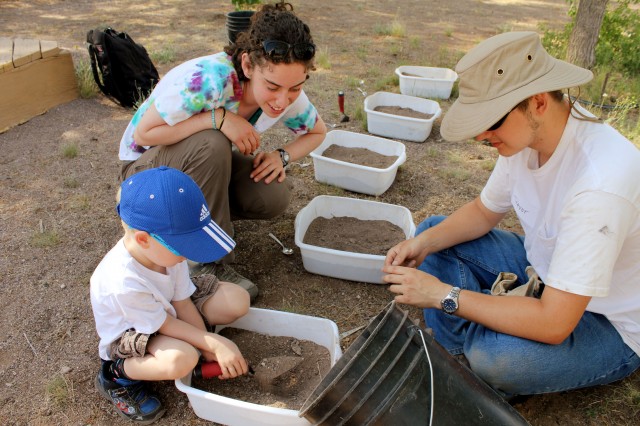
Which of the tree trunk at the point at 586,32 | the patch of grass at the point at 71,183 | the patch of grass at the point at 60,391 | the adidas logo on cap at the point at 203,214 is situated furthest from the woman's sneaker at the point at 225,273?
the tree trunk at the point at 586,32

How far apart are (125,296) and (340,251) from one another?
3.03ft

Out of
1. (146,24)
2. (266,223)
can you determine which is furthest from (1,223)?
(146,24)

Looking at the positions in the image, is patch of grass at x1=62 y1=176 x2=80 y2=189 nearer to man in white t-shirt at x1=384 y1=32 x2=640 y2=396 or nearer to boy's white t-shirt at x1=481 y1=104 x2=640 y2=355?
man in white t-shirt at x1=384 y1=32 x2=640 y2=396

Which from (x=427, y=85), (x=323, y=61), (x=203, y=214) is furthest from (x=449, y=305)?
(x=323, y=61)

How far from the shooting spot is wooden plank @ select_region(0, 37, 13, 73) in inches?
131

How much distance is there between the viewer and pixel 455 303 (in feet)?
4.96

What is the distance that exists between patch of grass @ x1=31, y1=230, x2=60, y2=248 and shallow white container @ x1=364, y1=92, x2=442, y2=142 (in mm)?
2081

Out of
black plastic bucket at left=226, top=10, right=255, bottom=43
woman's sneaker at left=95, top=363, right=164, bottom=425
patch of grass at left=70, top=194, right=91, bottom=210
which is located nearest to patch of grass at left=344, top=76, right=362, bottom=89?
black plastic bucket at left=226, top=10, right=255, bottom=43

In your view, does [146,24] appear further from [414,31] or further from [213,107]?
[213,107]

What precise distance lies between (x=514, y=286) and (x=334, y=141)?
1.70 meters

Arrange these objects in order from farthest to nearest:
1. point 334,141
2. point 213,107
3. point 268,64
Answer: point 334,141 < point 213,107 < point 268,64

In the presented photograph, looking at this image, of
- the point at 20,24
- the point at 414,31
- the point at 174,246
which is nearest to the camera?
the point at 174,246

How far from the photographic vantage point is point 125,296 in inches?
57.0

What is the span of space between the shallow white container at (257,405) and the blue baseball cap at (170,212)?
0.43 metres
